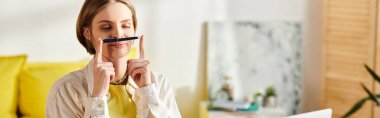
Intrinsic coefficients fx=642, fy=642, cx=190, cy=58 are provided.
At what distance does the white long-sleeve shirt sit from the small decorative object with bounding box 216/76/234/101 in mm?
2150

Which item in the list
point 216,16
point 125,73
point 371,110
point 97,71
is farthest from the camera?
point 216,16

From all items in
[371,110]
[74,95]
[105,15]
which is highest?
[105,15]

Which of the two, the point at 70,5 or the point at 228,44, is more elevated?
the point at 70,5

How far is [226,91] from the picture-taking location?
429 centimetres

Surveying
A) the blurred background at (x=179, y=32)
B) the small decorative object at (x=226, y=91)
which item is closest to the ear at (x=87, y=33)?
the blurred background at (x=179, y=32)

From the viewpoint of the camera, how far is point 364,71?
4145mm

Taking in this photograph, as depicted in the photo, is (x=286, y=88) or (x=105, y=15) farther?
(x=286, y=88)

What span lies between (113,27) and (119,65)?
13 centimetres

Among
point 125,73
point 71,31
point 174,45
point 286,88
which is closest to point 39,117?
point 71,31

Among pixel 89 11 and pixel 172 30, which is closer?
pixel 89 11

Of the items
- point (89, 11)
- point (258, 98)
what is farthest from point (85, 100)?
point (258, 98)

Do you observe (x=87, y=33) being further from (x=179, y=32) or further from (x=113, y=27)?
(x=179, y=32)

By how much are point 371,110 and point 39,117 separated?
2082 millimetres

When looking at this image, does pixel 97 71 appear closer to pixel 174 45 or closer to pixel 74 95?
pixel 74 95
